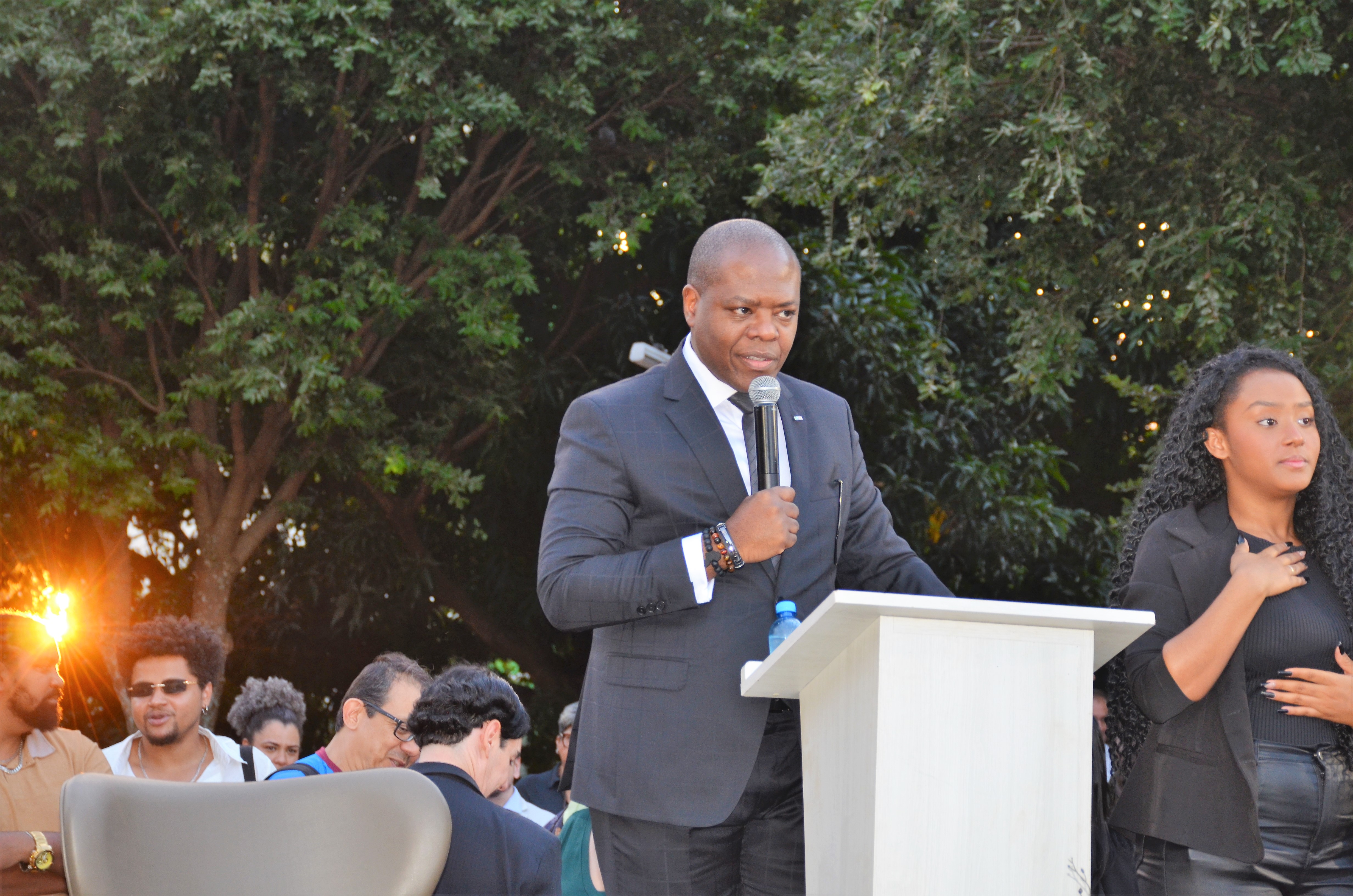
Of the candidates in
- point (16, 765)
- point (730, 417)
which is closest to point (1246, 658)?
point (730, 417)

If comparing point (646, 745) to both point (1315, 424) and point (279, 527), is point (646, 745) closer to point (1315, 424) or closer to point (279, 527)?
point (1315, 424)

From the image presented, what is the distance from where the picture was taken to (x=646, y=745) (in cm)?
279

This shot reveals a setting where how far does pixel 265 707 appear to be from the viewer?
732 cm

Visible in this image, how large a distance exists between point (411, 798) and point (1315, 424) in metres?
2.29

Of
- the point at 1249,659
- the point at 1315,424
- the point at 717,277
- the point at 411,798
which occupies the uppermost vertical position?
the point at 717,277

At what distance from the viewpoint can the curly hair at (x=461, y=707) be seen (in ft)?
13.8

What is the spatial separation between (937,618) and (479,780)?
2.47 m

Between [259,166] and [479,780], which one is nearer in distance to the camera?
[479,780]

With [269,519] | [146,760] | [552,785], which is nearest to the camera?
[146,760]

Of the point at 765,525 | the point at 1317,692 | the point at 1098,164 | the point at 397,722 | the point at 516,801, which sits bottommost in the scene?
the point at 516,801

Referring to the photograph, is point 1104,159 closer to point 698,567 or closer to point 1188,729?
point 1188,729

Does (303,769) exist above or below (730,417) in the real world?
below

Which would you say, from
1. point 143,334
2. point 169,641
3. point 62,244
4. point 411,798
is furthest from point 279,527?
point 411,798

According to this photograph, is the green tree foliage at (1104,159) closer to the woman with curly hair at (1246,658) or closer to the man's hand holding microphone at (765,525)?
the woman with curly hair at (1246,658)
